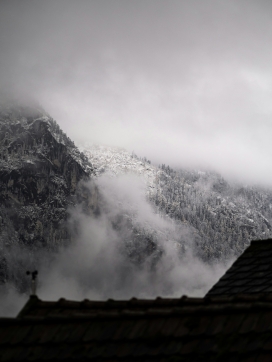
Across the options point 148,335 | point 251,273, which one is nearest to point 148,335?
point 148,335

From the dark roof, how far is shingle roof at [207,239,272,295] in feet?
27.3

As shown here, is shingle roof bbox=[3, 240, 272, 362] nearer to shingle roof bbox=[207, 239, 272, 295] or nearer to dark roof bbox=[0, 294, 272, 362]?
dark roof bbox=[0, 294, 272, 362]

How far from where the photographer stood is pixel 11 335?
1213 centimetres

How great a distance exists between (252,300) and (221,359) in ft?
8.51

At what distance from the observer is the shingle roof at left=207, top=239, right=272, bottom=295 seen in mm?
20734

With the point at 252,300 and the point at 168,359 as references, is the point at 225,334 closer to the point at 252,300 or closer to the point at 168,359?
the point at 168,359

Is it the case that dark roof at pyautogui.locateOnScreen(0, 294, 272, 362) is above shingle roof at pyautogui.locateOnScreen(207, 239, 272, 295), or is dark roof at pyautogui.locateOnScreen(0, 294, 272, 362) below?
above

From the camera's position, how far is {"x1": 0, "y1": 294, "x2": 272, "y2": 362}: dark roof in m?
11.4

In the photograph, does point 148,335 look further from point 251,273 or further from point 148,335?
point 251,273

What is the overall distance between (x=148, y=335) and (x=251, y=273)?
11172 mm

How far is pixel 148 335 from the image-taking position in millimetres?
11781

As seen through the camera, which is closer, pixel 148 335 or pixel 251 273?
pixel 148 335

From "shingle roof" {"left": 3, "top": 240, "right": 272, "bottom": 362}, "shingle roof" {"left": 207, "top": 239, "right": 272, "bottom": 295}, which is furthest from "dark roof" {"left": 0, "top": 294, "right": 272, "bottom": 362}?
"shingle roof" {"left": 207, "top": 239, "right": 272, "bottom": 295}

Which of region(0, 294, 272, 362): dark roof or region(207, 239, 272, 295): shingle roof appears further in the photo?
region(207, 239, 272, 295): shingle roof
